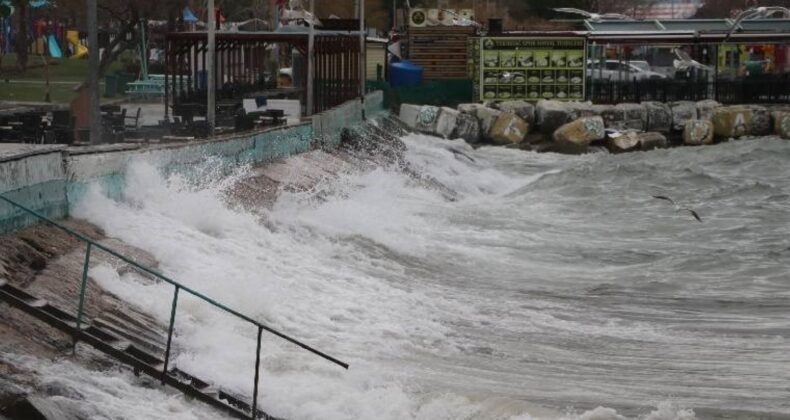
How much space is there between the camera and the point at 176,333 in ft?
43.8

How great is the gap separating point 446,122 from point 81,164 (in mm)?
35789

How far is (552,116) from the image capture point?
53188mm

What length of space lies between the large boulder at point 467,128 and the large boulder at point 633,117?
17.7ft

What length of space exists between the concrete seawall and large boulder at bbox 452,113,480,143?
23726 mm

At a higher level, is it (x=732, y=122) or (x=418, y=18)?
(x=418, y=18)

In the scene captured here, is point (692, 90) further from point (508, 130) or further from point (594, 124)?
point (508, 130)

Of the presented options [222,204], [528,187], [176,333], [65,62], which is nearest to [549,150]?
[528,187]

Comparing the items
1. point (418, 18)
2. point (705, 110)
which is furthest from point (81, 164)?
point (418, 18)

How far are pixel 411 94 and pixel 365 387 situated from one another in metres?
43.6

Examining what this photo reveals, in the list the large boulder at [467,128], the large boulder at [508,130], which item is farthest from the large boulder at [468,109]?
the large boulder at [508,130]

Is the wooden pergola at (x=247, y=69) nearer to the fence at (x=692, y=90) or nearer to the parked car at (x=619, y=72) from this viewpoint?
the fence at (x=692, y=90)

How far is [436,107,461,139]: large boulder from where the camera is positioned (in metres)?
52.1

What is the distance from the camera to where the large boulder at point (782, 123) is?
182 feet

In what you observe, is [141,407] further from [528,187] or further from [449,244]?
[528,187]
